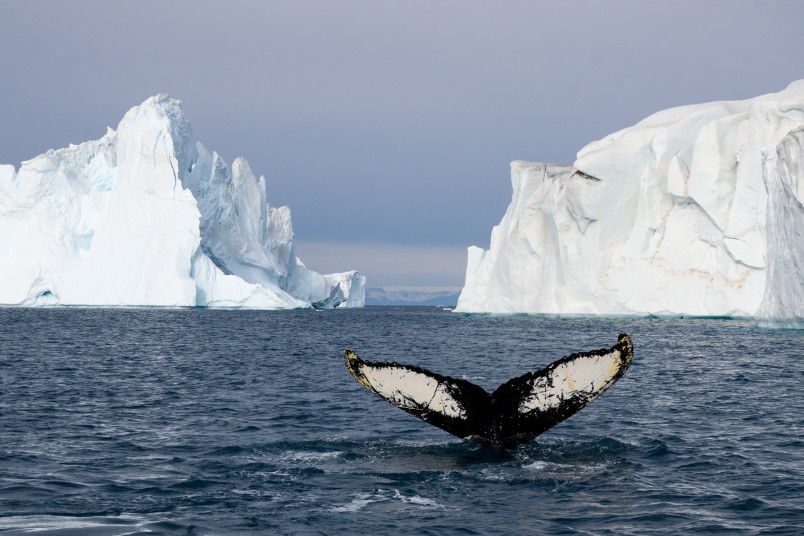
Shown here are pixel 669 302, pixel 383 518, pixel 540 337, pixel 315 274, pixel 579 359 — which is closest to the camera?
pixel 383 518

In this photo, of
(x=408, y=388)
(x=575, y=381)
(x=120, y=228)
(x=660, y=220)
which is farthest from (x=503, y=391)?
(x=120, y=228)

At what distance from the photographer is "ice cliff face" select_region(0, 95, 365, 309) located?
Answer: 69.9 metres

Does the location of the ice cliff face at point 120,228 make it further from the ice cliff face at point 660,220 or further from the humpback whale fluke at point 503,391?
the humpback whale fluke at point 503,391

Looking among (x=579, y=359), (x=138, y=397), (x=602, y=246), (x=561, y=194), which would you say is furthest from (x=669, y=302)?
(x=579, y=359)

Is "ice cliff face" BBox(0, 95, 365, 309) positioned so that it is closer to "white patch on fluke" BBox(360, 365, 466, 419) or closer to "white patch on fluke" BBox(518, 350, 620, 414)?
"white patch on fluke" BBox(360, 365, 466, 419)

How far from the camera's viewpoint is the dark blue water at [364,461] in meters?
7.38

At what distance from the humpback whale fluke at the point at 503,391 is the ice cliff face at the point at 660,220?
3344cm

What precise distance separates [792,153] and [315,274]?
71802mm

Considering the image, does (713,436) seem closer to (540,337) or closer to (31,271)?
(540,337)

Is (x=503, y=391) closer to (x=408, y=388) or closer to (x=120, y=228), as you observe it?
(x=408, y=388)

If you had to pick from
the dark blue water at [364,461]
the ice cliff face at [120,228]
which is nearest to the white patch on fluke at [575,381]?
the dark blue water at [364,461]

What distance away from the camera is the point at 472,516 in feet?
24.4

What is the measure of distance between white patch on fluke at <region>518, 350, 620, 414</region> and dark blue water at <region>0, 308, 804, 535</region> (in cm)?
87

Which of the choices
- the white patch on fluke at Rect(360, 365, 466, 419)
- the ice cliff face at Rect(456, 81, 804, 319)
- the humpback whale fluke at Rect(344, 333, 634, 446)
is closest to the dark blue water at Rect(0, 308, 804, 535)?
the humpback whale fluke at Rect(344, 333, 634, 446)
